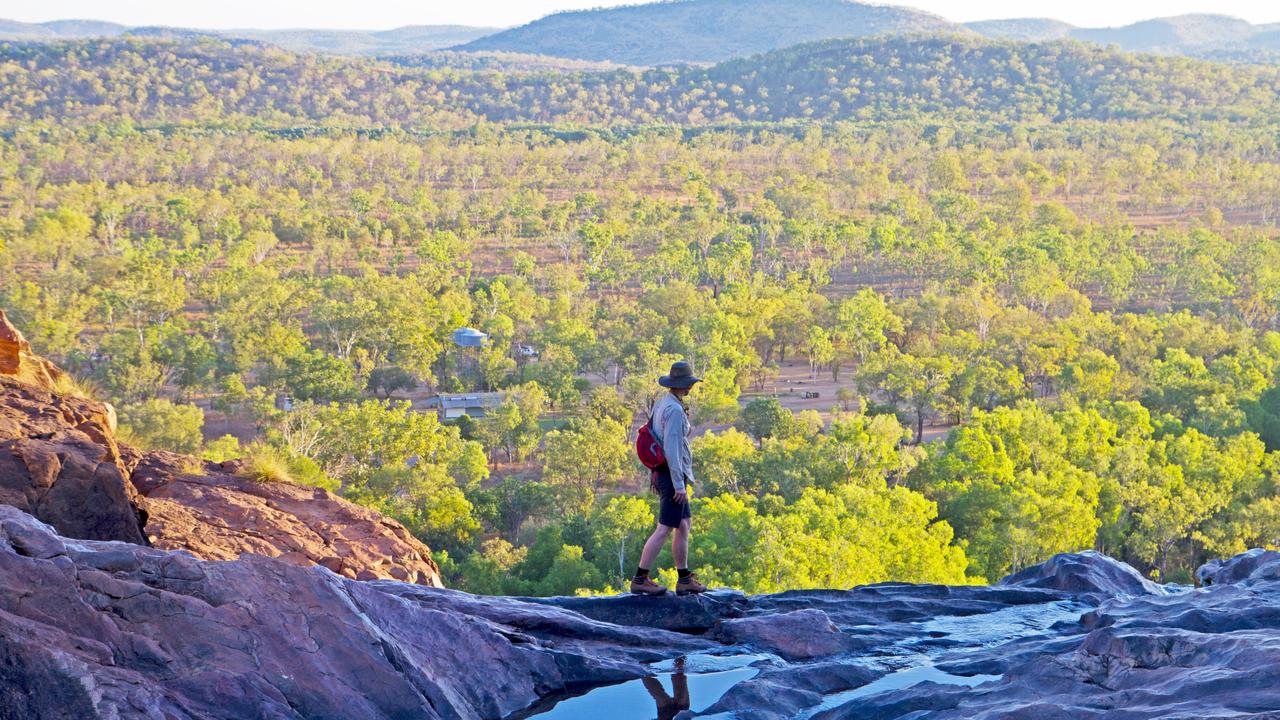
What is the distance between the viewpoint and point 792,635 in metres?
8.29

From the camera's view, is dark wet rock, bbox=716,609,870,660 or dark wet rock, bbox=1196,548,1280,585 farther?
dark wet rock, bbox=1196,548,1280,585

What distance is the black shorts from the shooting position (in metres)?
8.21

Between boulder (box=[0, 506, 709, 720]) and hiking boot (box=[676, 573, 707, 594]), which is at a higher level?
boulder (box=[0, 506, 709, 720])

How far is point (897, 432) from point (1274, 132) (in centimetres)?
10691

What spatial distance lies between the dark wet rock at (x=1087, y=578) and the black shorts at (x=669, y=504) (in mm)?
4125

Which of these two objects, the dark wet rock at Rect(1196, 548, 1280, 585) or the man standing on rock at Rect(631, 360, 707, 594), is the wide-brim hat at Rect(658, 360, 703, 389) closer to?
the man standing on rock at Rect(631, 360, 707, 594)

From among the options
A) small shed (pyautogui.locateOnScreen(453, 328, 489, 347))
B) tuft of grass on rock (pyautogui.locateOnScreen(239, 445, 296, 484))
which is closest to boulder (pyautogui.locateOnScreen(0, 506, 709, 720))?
tuft of grass on rock (pyautogui.locateOnScreen(239, 445, 296, 484))

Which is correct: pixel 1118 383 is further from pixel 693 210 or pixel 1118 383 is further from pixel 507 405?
pixel 693 210

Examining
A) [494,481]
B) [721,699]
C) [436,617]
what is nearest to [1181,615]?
[721,699]

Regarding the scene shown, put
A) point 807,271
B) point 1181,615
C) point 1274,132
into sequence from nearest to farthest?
point 1181,615, point 807,271, point 1274,132

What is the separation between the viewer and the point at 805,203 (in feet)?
279

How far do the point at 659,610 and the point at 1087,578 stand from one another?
4380 mm

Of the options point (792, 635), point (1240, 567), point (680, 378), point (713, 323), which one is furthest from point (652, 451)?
point (713, 323)

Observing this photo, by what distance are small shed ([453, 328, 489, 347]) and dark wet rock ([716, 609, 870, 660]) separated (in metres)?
42.5
